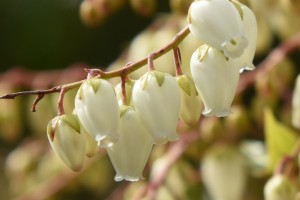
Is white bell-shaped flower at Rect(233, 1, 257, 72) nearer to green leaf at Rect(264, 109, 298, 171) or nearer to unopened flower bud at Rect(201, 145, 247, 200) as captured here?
green leaf at Rect(264, 109, 298, 171)

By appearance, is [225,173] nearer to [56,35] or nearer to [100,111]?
[100,111]

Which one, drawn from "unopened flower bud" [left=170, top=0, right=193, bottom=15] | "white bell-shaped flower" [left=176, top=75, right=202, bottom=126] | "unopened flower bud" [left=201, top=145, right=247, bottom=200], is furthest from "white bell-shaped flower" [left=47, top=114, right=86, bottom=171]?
"unopened flower bud" [left=201, top=145, right=247, bottom=200]

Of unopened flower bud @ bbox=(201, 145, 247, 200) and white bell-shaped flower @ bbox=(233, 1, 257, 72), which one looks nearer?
white bell-shaped flower @ bbox=(233, 1, 257, 72)

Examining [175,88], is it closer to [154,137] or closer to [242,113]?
[154,137]

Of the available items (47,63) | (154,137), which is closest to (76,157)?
(154,137)

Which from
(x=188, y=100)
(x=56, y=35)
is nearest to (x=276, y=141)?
(x=188, y=100)

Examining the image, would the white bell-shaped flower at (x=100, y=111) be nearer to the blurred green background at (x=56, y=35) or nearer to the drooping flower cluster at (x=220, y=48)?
the drooping flower cluster at (x=220, y=48)
